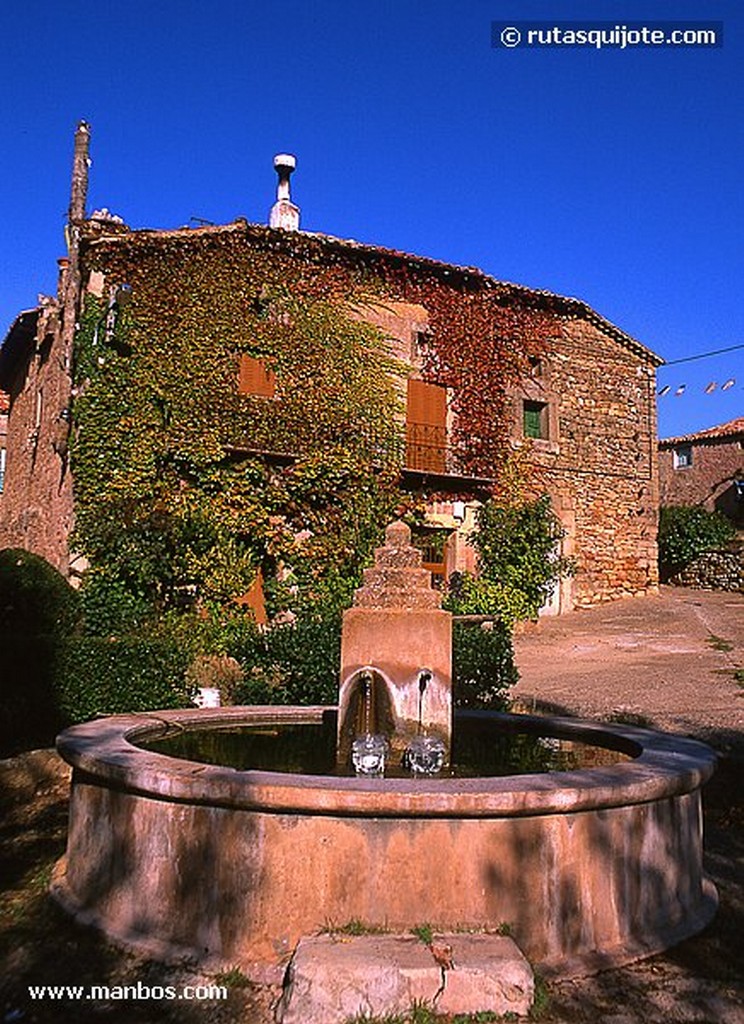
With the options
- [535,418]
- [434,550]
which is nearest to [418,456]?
[434,550]

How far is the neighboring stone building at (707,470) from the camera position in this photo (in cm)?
2794

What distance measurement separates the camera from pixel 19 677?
7977 millimetres

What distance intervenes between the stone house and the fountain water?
34.1 feet

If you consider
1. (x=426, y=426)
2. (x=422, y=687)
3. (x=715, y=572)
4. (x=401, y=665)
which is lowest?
(x=422, y=687)

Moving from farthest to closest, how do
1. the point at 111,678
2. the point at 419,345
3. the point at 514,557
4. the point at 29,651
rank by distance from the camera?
the point at 419,345
the point at 514,557
the point at 111,678
the point at 29,651

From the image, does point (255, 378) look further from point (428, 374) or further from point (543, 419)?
point (543, 419)

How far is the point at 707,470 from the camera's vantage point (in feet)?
95.4

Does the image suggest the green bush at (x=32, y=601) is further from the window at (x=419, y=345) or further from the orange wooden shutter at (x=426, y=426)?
the window at (x=419, y=345)

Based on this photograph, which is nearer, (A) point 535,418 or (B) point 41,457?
(B) point 41,457

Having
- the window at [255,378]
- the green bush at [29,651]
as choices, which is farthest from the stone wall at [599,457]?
the green bush at [29,651]

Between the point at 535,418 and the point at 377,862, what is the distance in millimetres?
16721

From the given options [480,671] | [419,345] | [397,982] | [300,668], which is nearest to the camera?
[397,982]

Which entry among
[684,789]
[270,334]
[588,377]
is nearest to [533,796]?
[684,789]

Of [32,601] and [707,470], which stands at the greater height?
[707,470]
